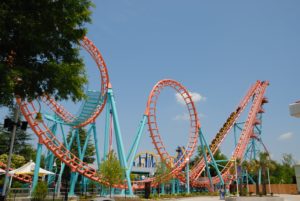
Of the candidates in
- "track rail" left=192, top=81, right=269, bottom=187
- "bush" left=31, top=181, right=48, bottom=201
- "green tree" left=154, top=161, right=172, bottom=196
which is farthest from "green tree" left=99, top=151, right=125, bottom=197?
"track rail" left=192, top=81, right=269, bottom=187

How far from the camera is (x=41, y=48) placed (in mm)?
10477

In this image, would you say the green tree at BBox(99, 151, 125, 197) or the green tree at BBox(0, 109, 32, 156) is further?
the green tree at BBox(0, 109, 32, 156)

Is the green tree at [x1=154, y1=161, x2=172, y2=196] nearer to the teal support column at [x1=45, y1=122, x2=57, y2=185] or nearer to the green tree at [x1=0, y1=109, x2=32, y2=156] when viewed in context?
the teal support column at [x1=45, y1=122, x2=57, y2=185]

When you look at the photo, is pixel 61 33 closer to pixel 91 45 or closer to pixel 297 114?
pixel 297 114

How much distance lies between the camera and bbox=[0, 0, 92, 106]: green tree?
9.62 m

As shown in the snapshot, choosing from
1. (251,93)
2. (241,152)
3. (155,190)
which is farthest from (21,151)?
(251,93)

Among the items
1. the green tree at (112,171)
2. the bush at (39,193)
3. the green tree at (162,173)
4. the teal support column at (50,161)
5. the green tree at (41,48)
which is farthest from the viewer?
the green tree at (162,173)

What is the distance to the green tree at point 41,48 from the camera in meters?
9.62

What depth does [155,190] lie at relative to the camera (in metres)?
39.4

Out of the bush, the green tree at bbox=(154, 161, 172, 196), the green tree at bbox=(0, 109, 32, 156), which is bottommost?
the bush

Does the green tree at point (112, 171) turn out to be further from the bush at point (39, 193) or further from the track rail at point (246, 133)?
the track rail at point (246, 133)

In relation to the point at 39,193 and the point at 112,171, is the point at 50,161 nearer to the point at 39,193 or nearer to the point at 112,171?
the point at 112,171

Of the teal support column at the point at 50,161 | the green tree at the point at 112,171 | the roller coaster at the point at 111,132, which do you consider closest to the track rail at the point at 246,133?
the roller coaster at the point at 111,132

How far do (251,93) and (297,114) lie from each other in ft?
134
